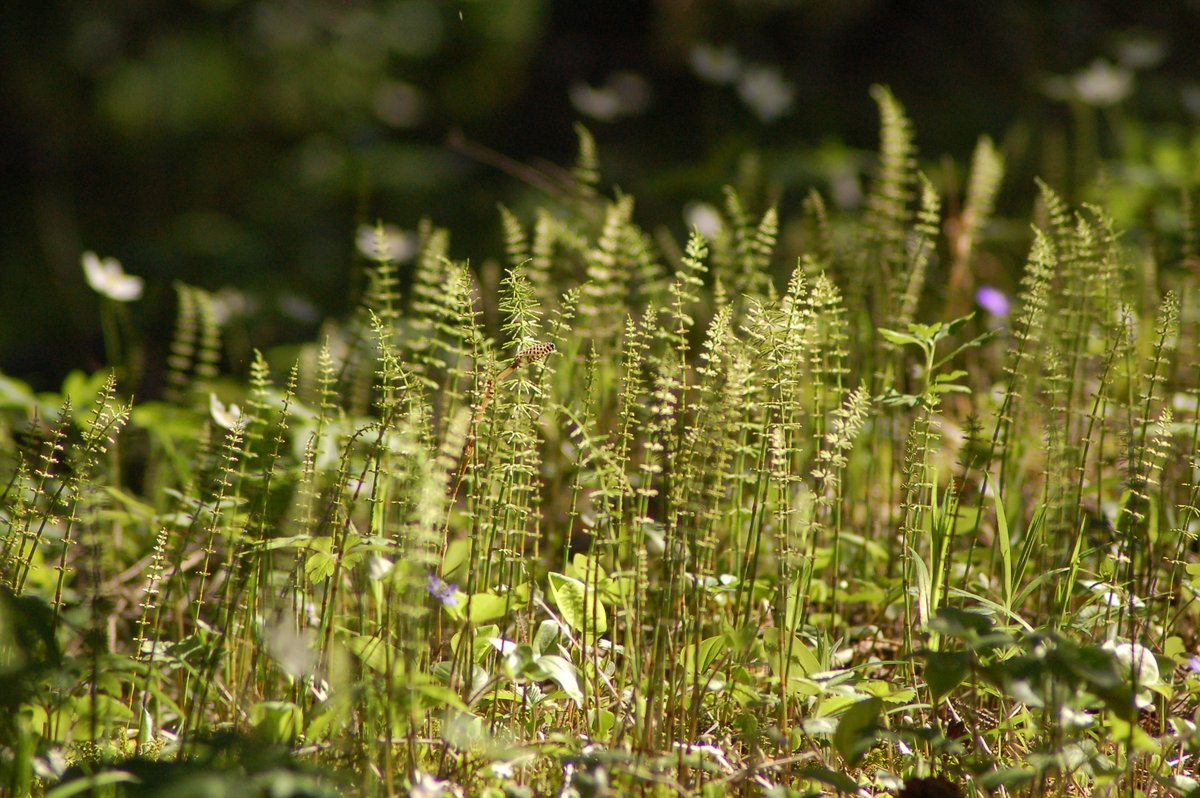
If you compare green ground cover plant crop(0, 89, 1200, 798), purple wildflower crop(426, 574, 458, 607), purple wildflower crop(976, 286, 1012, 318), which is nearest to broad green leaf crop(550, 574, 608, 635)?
green ground cover plant crop(0, 89, 1200, 798)

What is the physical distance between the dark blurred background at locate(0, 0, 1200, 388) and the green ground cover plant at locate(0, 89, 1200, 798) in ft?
→ 7.13

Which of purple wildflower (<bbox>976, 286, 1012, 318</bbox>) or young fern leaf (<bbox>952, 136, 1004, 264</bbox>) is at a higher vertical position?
young fern leaf (<bbox>952, 136, 1004, 264</bbox>)

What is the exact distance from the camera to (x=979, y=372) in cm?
184

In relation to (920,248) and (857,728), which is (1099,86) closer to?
(920,248)

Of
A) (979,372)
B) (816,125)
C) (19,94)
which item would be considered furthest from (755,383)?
(19,94)

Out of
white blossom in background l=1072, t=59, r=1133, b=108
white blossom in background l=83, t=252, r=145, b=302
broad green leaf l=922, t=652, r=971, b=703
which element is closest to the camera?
broad green leaf l=922, t=652, r=971, b=703

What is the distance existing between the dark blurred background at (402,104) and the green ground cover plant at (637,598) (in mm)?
2173

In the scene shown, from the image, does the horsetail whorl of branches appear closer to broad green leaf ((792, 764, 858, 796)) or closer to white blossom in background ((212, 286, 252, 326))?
broad green leaf ((792, 764, 858, 796))

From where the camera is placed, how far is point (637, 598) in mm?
1014

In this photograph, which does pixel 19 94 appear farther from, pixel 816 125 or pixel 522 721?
pixel 522 721

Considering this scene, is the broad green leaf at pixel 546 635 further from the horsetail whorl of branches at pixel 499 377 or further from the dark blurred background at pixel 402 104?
the dark blurred background at pixel 402 104

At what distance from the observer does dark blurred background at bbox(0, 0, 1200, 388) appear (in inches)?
148

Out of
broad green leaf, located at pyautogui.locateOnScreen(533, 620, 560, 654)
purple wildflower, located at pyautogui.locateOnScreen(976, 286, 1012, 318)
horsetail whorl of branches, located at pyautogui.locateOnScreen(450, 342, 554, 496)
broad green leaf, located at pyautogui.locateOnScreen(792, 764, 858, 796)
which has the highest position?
purple wildflower, located at pyautogui.locateOnScreen(976, 286, 1012, 318)

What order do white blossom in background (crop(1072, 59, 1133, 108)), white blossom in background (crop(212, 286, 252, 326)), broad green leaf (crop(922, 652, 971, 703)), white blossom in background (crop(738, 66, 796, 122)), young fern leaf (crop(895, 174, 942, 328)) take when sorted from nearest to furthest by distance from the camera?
broad green leaf (crop(922, 652, 971, 703))
young fern leaf (crop(895, 174, 942, 328))
white blossom in background (crop(212, 286, 252, 326))
white blossom in background (crop(1072, 59, 1133, 108))
white blossom in background (crop(738, 66, 796, 122))
